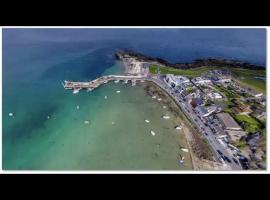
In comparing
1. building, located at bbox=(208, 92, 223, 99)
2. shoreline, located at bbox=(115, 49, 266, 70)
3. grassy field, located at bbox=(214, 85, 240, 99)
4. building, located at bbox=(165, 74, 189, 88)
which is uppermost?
shoreline, located at bbox=(115, 49, 266, 70)

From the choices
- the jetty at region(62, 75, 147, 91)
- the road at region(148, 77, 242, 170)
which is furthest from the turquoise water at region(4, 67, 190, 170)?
the road at region(148, 77, 242, 170)

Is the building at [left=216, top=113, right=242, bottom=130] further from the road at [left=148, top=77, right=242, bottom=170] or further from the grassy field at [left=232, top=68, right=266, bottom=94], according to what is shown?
the grassy field at [left=232, top=68, right=266, bottom=94]

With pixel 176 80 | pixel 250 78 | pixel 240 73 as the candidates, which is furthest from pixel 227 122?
pixel 176 80

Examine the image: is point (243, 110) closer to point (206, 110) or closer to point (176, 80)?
point (206, 110)

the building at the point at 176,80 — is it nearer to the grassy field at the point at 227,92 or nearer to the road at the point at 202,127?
the road at the point at 202,127
